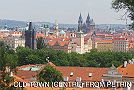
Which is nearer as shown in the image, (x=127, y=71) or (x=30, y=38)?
(x=127, y=71)

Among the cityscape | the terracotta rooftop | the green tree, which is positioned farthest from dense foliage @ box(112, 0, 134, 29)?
the terracotta rooftop

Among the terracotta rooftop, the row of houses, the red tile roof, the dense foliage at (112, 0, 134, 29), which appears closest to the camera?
the dense foliage at (112, 0, 134, 29)

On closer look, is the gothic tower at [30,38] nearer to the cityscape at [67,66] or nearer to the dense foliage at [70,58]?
the cityscape at [67,66]

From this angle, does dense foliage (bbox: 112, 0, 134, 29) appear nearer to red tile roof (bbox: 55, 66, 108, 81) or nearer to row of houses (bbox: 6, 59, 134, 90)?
row of houses (bbox: 6, 59, 134, 90)

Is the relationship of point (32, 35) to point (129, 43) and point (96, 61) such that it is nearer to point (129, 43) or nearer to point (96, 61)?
point (96, 61)

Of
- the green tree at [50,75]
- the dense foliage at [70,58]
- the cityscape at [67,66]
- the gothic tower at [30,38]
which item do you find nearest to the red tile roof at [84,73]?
the cityscape at [67,66]

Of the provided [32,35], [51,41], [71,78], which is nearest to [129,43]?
[51,41]

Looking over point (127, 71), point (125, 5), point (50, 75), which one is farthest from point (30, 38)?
point (125, 5)

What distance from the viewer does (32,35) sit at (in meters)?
91.2

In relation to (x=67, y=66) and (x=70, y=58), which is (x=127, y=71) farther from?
(x=70, y=58)

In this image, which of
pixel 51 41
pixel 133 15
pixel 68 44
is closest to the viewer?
pixel 133 15

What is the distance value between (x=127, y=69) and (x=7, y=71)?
21.5 meters

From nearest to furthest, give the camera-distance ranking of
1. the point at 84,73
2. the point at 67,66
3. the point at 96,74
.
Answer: the point at 96,74 < the point at 84,73 < the point at 67,66

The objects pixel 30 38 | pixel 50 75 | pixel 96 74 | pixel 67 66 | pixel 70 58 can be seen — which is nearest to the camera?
pixel 50 75
